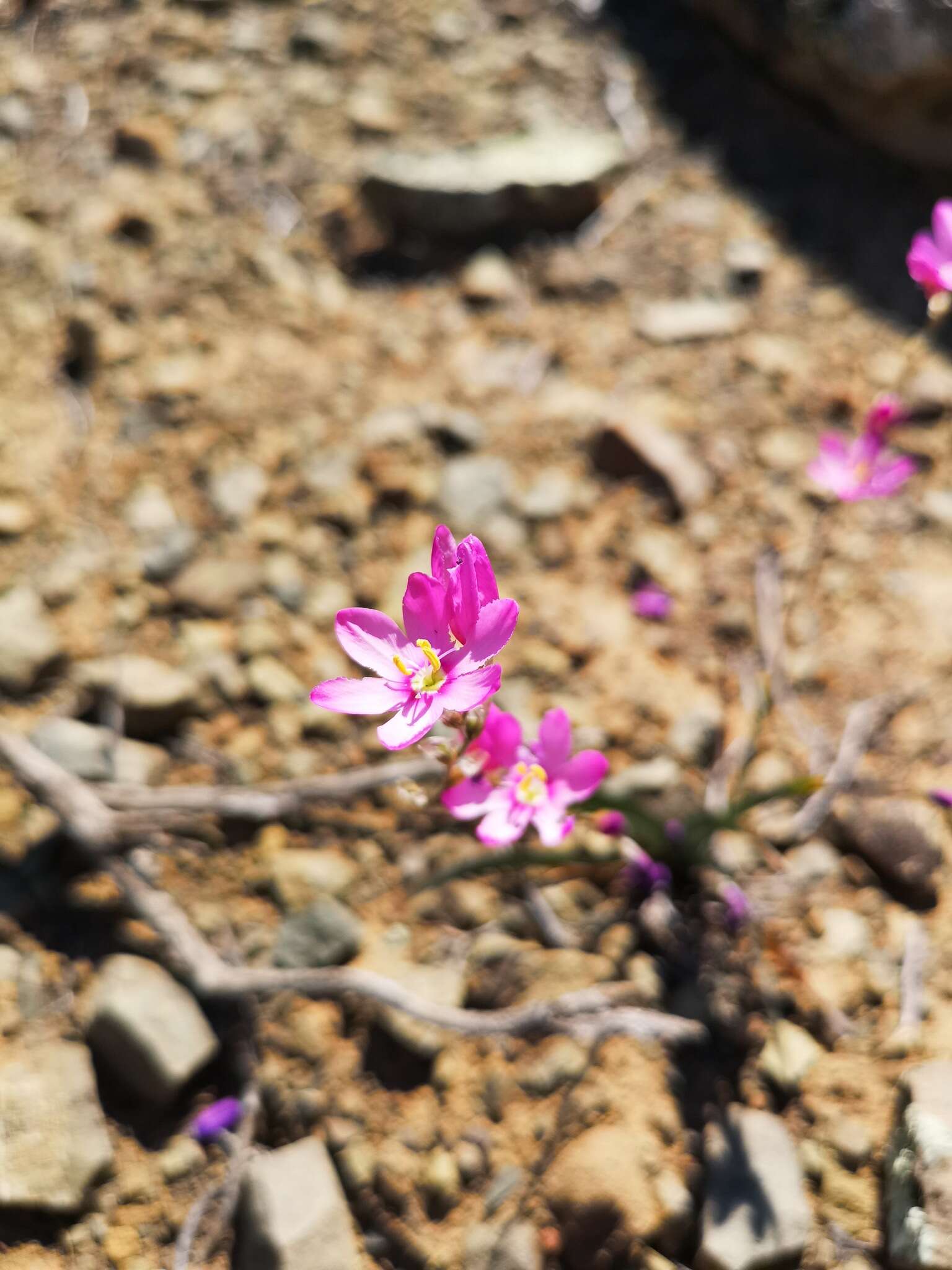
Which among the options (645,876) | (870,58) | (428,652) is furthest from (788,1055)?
(870,58)

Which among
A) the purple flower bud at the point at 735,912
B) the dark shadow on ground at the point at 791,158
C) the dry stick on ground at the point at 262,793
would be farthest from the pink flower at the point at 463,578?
the dark shadow on ground at the point at 791,158

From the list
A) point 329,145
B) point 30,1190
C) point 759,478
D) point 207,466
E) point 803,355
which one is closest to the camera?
point 30,1190

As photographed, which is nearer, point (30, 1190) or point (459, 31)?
point (30, 1190)

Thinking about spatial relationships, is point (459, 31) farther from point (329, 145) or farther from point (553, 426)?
point (553, 426)

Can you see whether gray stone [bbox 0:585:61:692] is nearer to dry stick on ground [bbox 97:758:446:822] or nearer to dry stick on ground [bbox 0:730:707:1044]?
dry stick on ground [bbox 0:730:707:1044]

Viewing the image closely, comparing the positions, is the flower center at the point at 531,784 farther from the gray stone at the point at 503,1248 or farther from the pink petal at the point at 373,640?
the gray stone at the point at 503,1248

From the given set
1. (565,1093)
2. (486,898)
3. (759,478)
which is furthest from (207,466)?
(565,1093)

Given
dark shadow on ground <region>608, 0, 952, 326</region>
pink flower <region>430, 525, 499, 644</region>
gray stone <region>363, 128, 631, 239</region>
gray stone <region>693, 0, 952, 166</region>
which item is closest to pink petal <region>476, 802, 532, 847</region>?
pink flower <region>430, 525, 499, 644</region>
